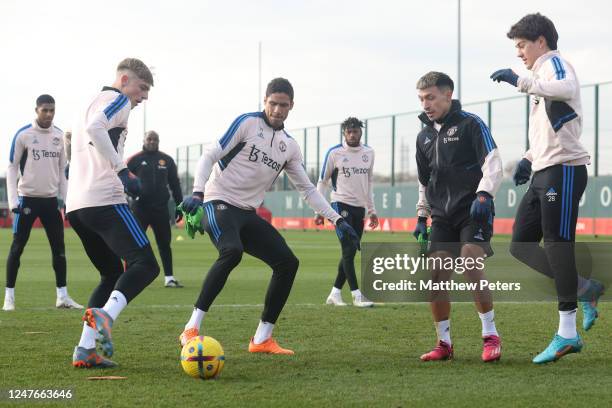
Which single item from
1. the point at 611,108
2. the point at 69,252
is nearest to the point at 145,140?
the point at 69,252

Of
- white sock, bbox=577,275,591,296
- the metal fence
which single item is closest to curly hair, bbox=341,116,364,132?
white sock, bbox=577,275,591,296

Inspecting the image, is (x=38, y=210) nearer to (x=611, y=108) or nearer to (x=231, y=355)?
(x=231, y=355)

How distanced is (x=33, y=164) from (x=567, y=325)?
645 centimetres

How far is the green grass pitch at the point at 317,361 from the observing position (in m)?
5.57

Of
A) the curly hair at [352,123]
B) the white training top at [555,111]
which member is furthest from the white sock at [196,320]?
the curly hair at [352,123]

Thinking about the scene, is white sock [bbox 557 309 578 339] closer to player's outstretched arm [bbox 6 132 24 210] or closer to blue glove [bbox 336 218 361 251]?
blue glove [bbox 336 218 361 251]

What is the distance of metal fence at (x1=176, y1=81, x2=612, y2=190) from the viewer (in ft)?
110

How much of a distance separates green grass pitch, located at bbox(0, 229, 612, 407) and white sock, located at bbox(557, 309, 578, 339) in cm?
21

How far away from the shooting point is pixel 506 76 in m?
6.52

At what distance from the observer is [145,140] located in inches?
571

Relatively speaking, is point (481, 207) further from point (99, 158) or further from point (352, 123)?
point (352, 123)

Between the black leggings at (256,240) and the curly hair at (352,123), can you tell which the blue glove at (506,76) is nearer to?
Answer: the black leggings at (256,240)

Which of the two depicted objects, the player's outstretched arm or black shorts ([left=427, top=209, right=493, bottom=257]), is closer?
black shorts ([left=427, top=209, right=493, bottom=257])

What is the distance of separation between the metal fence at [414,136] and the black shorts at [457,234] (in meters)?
23.8
